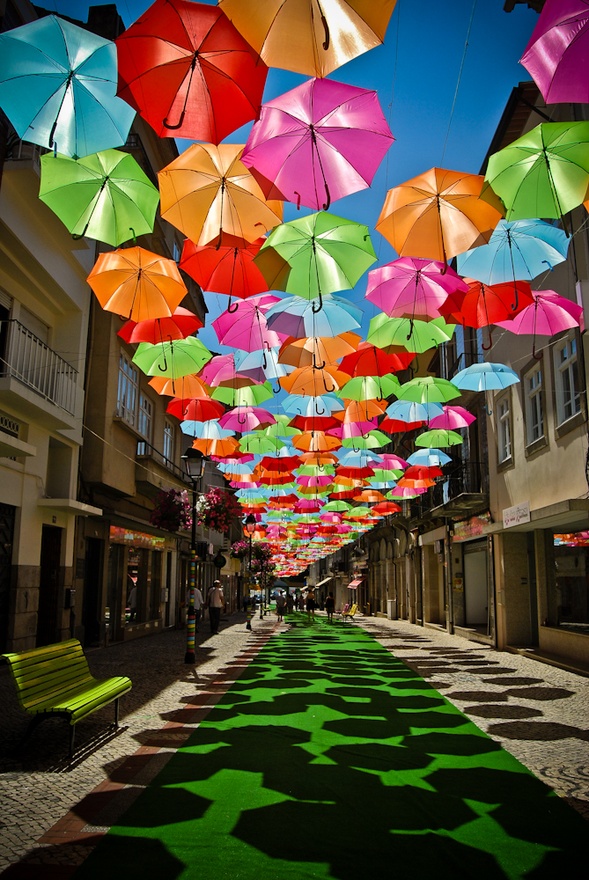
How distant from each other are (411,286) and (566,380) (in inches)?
284

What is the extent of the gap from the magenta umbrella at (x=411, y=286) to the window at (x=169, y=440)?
63.4 ft

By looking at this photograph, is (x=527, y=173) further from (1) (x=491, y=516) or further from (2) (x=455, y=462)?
(2) (x=455, y=462)

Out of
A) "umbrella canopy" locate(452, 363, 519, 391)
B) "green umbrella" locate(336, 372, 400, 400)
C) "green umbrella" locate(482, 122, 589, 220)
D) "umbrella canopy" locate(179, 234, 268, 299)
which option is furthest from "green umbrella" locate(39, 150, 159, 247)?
"umbrella canopy" locate(452, 363, 519, 391)

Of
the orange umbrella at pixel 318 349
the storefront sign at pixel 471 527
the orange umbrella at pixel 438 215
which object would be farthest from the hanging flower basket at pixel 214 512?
the orange umbrella at pixel 438 215

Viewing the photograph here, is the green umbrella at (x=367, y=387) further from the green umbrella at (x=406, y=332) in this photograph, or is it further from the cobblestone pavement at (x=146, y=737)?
the cobblestone pavement at (x=146, y=737)

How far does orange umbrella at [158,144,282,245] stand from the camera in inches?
249

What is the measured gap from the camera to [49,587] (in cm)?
1542

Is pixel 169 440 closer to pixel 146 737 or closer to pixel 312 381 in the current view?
pixel 312 381

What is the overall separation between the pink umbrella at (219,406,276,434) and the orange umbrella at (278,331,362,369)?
339 cm

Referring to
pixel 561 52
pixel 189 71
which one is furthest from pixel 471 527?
pixel 189 71

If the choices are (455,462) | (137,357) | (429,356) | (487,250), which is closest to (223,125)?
(487,250)

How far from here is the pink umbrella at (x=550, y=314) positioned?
9.20 m

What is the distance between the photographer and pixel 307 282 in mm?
7574

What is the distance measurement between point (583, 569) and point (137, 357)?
35.2 ft
